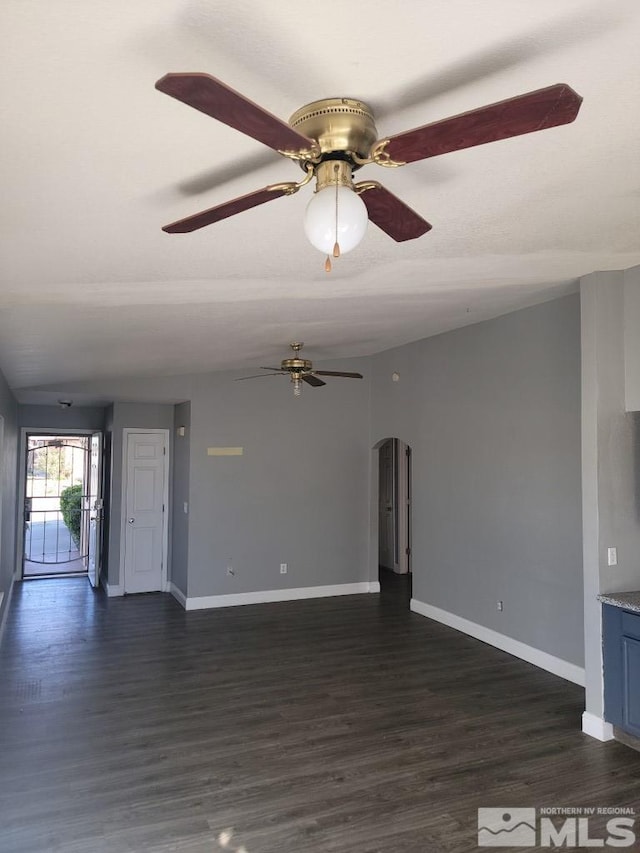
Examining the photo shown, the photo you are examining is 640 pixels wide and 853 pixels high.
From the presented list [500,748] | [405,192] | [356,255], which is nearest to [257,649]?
[500,748]

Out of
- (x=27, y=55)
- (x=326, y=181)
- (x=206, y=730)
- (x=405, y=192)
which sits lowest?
(x=206, y=730)

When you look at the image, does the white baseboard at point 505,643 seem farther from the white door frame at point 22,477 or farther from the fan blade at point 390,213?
the white door frame at point 22,477

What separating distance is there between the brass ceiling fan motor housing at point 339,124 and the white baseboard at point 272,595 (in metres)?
6.07

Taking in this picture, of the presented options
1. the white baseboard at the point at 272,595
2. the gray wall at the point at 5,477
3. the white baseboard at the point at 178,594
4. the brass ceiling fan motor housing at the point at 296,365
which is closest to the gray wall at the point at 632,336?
the brass ceiling fan motor housing at the point at 296,365

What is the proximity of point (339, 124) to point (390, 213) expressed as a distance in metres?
0.30

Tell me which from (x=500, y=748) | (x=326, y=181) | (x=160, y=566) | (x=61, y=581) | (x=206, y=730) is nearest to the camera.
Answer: (x=326, y=181)

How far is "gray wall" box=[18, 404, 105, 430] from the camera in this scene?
27.7 ft

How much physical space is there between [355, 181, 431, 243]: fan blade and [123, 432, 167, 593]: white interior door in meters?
6.45

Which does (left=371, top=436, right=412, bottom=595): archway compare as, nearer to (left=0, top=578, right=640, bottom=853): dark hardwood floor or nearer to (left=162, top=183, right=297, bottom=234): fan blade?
(left=0, top=578, right=640, bottom=853): dark hardwood floor

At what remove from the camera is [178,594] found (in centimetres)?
735

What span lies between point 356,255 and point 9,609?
5984 mm

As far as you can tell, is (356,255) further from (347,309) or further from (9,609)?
(9,609)

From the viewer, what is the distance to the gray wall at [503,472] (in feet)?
15.2

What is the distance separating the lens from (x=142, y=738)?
12.0ft
